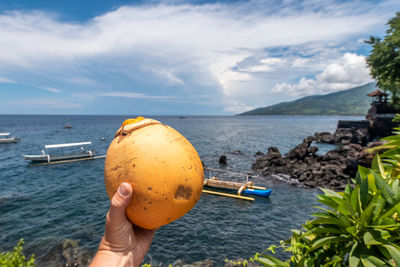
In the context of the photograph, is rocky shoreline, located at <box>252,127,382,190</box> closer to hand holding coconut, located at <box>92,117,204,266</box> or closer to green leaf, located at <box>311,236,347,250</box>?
green leaf, located at <box>311,236,347,250</box>

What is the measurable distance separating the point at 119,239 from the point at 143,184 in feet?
2.37

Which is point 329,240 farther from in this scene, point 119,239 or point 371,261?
point 119,239

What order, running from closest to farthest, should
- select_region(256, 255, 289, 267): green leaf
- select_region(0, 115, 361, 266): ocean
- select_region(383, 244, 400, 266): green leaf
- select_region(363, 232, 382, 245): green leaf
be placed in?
select_region(383, 244, 400, 266): green leaf, select_region(363, 232, 382, 245): green leaf, select_region(256, 255, 289, 267): green leaf, select_region(0, 115, 361, 266): ocean

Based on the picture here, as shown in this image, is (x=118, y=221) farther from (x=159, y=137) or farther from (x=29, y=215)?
(x=29, y=215)

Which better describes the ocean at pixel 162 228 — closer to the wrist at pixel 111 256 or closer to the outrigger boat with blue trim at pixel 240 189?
the outrigger boat with blue trim at pixel 240 189

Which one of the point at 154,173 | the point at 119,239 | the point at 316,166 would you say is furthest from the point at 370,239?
the point at 316,166

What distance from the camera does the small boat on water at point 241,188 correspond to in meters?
18.6

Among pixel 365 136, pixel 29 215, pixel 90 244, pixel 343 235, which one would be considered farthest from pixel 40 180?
pixel 365 136

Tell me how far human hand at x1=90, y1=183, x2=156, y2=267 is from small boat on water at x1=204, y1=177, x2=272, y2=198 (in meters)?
17.4

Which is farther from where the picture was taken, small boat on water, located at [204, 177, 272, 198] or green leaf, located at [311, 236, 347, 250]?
small boat on water, located at [204, 177, 272, 198]

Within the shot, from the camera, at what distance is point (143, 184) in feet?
7.12

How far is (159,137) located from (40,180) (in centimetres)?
2807

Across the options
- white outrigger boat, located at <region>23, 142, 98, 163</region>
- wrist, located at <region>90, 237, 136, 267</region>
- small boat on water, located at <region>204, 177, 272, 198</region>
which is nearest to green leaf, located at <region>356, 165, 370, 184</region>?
wrist, located at <region>90, 237, 136, 267</region>

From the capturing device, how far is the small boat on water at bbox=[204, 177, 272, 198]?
1862cm
